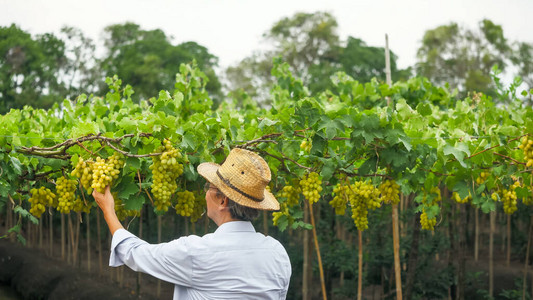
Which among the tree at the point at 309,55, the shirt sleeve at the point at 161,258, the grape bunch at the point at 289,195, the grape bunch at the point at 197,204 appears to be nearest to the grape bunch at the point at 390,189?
the grape bunch at the point at 289,195

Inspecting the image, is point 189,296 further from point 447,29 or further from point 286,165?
point 447,29

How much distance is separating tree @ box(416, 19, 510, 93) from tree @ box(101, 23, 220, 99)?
11.9 meters

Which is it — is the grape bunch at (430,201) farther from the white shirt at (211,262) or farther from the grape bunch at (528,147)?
the white shirt at (211,262)

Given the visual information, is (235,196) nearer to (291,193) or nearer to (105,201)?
(105,201)

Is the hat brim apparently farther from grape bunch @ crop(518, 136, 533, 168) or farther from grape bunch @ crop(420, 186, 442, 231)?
grape bunch @ crop(420, 186, 442, 231)

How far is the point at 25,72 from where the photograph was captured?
18.9 metres

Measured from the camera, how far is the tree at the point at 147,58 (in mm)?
21281

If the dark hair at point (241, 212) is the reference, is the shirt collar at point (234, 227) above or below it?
below

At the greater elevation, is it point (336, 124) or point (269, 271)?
point (336, 124)

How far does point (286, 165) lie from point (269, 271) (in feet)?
5.88

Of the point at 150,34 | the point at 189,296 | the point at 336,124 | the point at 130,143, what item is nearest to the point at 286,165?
the point at 336,124

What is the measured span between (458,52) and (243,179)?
95.9 feet

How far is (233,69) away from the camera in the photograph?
3045cm

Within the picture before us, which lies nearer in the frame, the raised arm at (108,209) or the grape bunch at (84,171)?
the raised arm at (108,209)
